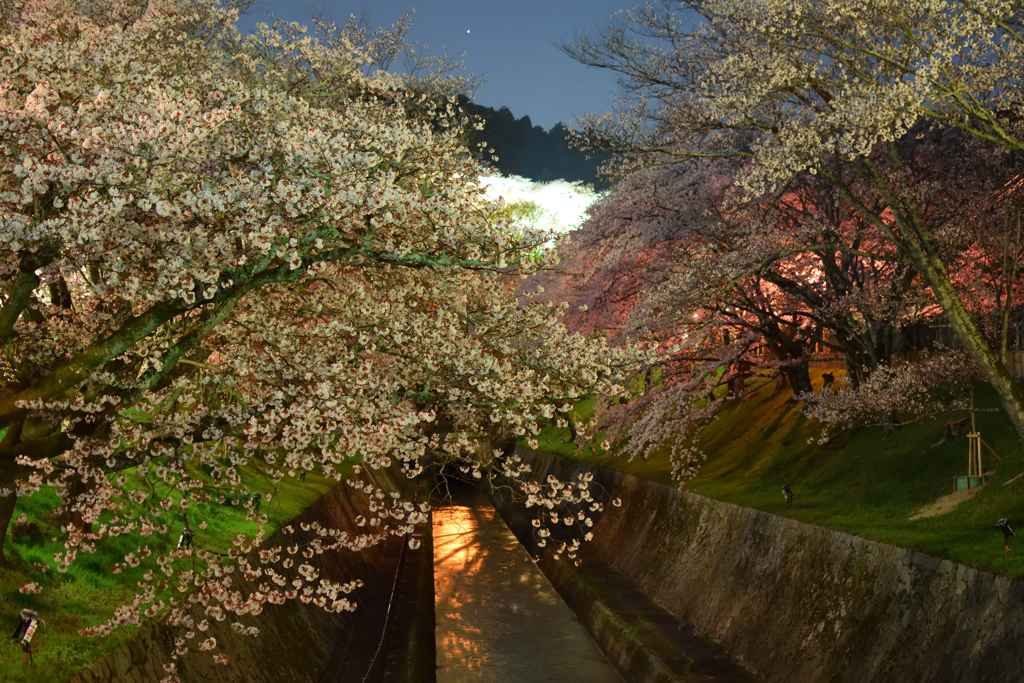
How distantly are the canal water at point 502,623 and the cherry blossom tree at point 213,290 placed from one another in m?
6.65

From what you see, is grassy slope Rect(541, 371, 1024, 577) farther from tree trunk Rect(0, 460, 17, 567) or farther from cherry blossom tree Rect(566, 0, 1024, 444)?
tree trunk Rect(0, 460, 17, 567)

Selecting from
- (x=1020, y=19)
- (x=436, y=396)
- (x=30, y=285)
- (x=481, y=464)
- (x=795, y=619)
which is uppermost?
(x=1020, y=19)

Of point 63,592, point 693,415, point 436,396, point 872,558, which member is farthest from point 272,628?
point 693,415

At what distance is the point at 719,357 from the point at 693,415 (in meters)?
1.91

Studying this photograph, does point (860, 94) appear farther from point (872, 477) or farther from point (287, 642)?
point (287, 642)

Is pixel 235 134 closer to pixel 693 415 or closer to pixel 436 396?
pixel 436 396

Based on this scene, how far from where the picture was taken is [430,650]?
19672 millimetres

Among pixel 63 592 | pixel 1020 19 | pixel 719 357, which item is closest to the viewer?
pixel 63 592

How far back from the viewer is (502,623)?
2400 centimetres

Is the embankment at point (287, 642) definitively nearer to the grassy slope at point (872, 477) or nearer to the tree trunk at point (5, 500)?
the tree trunk at point (5, 500)

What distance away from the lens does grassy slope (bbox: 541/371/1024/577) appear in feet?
42.5

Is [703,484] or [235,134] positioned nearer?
[235,134]

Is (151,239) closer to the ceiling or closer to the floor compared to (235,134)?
closer to the floor

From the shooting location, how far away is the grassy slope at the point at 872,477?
1296 centimetres
